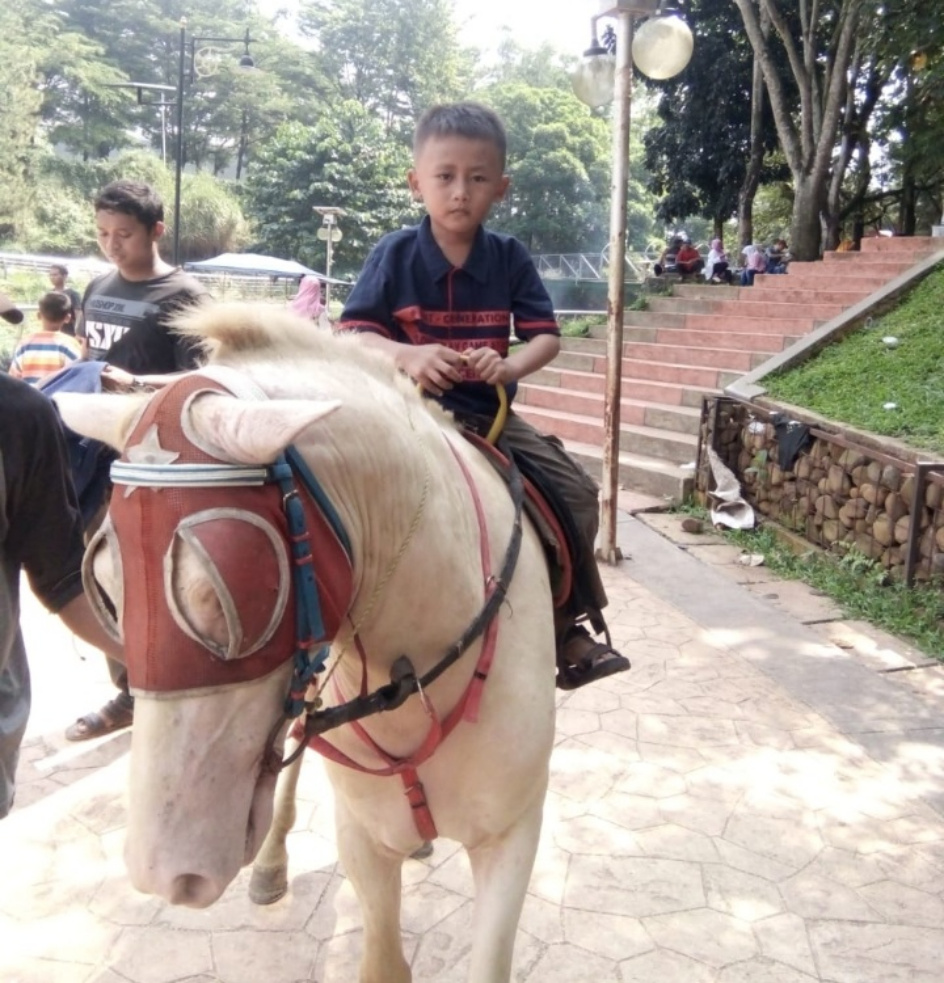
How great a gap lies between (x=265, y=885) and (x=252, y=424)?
7.72ft

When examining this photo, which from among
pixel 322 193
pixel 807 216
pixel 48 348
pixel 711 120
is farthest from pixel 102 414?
pixel 322 193

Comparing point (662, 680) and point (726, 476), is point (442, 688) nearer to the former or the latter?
point (662, 680)

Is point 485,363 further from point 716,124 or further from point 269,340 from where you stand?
point 716,124

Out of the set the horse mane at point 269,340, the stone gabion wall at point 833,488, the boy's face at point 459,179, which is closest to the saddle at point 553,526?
the boy's face at point 459,179

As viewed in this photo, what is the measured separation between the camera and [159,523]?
1.10 meters

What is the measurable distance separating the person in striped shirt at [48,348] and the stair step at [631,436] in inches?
176

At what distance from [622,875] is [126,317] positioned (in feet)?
9.98

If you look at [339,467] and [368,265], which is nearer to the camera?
[339,467]

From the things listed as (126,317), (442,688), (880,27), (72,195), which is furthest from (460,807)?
(72,195)

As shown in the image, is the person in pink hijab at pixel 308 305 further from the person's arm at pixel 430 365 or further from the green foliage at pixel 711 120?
the green foliage at pixel 711 120

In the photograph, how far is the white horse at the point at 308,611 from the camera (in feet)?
3.63

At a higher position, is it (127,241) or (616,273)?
(616,273)

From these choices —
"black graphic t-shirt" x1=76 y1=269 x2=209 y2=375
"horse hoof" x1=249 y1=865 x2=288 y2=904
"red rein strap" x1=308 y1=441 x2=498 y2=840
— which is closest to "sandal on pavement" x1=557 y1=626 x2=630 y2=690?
"red rein strap" x1=308 y1=441 x2=498 y2=840

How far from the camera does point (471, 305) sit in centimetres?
240
